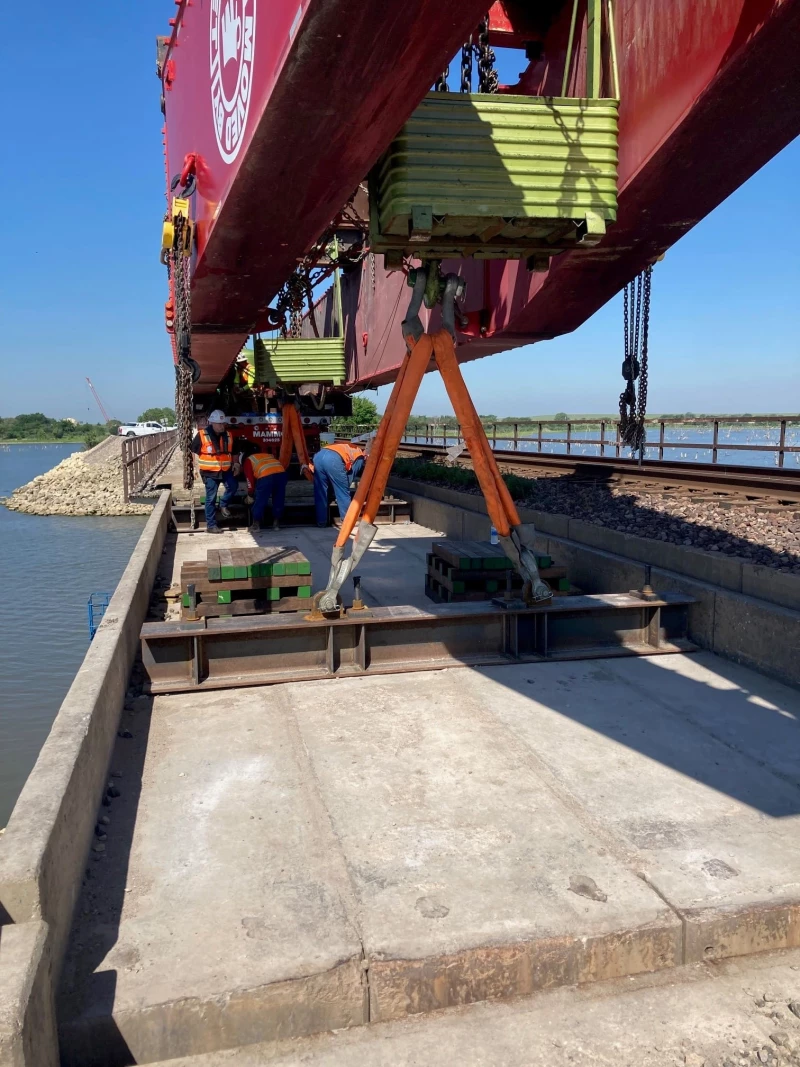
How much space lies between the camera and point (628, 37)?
624 cm

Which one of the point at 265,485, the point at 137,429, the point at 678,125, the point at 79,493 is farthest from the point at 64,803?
the point at 137,429

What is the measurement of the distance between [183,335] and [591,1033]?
4.82 m

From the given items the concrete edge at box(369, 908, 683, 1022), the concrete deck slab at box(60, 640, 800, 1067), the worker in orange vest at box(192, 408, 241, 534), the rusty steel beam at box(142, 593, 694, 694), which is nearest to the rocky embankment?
the worker in orange vest at box(192, 408, 241, 534)

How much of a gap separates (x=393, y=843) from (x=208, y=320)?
394 cm

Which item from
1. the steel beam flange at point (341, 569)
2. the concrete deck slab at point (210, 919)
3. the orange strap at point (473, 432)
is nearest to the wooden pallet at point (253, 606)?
the steel beam flange at point (341, 569)

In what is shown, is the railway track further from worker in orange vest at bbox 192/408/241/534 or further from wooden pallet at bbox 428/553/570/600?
worker in orange vest at bbox 192/408/241/534

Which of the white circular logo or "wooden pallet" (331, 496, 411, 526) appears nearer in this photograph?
the white circular logo

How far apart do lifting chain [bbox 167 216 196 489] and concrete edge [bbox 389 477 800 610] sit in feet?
13.6

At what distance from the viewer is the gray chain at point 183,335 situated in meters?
5.30

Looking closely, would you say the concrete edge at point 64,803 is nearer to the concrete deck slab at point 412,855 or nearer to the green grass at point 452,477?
the concrete deck slab at point 412,855

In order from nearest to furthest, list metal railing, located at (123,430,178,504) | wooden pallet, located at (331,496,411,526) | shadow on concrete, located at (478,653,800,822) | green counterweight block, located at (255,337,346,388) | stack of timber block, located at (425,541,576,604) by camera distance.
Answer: shadow on concrete, located at (478,653,800,822) → stack of timber block, located at (425,541,576,604) → wooden pallet, located at (331,496,411,526) → green counterweight block, located at (255,337,346,388) → metal railing, located at (123,430,178,504)

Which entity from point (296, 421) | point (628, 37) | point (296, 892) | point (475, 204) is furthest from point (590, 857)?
point (296, 421)

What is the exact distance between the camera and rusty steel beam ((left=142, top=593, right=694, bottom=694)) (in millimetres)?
5621

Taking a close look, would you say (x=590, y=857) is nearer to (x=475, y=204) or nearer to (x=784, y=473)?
(x=475, y=204)
